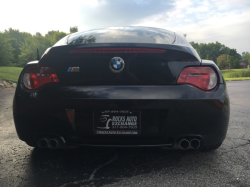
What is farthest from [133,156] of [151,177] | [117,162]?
[151,177]

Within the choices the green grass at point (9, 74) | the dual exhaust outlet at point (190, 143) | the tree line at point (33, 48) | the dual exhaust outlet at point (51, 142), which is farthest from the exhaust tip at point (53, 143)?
the tree line at point (33, 48)

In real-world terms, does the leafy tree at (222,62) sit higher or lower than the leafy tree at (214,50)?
lower

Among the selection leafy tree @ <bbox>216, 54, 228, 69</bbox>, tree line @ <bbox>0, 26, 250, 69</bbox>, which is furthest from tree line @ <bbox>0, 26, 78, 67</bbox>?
leafy tree @ <bbox>216, 54, 228, 69</bbox>

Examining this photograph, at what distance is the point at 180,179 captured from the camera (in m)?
2.15

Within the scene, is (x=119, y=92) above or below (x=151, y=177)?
above

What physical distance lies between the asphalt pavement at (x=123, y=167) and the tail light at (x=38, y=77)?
2.69 ft

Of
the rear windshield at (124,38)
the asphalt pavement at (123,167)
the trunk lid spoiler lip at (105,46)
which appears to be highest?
the rear windshield at (124,38)

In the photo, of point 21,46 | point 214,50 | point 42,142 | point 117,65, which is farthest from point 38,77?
point 214,50

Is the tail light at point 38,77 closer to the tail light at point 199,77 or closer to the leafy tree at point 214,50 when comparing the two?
the tail light at point 199,77

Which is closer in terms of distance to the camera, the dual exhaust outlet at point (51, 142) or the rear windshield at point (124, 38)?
the dual exhaust outlet at point (51, 142)

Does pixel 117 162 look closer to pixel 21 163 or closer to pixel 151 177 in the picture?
pixel 151 177

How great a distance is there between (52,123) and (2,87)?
A: 12.8 metres

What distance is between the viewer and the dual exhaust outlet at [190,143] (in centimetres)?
221

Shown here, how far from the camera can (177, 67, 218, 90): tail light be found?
7.16ft
